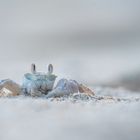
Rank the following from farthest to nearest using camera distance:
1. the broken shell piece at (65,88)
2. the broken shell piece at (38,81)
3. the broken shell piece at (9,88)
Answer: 1. the broken shell piece at (38,81)
2. the broken shell piece at (9,88)
3. the broken shell piece at (65,88)

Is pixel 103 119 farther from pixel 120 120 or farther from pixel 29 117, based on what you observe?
pixel 29 117

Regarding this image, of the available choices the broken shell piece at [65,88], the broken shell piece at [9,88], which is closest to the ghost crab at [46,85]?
the broken shell piece at [65,88]

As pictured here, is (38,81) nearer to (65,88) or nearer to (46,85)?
(46,85)

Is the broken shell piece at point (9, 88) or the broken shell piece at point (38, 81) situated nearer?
the broken shell piece at point (9, 88)

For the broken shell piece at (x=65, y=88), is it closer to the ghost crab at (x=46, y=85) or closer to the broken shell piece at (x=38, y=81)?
the ghost crab at (x=46, y=85)

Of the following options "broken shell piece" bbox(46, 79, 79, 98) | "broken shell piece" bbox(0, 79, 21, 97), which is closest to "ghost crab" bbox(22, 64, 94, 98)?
"broken shell piece" bbox(46, 79, 79, 98)

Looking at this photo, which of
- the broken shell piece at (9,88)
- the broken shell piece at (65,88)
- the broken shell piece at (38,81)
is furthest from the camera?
the broken shell piece at (38,81)
